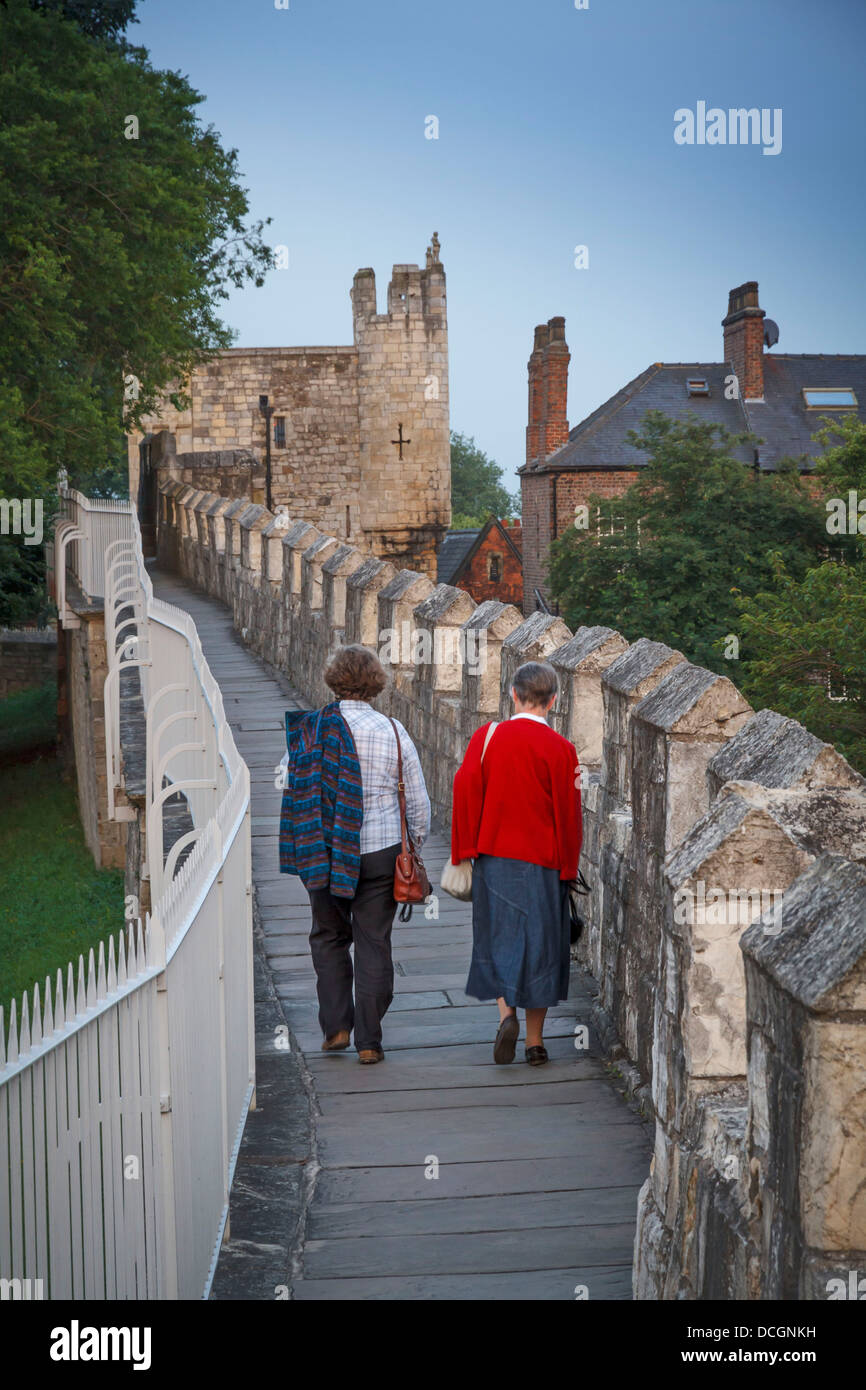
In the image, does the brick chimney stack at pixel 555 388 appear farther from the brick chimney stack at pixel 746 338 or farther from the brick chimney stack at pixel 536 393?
the brick chimney stack at pixel 746 338

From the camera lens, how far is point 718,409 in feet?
147

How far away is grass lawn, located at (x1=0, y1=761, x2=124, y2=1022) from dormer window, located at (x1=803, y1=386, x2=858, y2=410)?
2817cm

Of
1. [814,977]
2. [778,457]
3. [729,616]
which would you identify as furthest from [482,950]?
[778,457]

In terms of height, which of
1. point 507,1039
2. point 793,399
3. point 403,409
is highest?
point 793,399

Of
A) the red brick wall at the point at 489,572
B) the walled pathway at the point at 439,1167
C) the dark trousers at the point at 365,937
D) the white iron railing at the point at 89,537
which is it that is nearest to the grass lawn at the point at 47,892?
the white iron railing at the point at 89,537

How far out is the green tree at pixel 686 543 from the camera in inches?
1369

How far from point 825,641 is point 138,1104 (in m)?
25.3

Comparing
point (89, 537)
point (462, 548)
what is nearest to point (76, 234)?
point (89, 537)

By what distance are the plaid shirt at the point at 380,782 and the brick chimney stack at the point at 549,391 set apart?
41118 millimetres

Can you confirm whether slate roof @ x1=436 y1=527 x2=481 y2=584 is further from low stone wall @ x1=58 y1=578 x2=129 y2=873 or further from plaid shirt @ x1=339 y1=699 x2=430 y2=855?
plaid shirt @ x1=339 y1=699 x2=430 y2=855

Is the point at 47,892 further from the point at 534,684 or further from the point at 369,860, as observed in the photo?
the point at 534,684

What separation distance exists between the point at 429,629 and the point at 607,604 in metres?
26.2

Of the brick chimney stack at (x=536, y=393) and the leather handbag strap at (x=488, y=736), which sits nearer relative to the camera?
the leather handbag strap at (x=488, y=736)

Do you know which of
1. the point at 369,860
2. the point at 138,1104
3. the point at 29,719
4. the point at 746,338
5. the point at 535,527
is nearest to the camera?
the point at 138,1104
